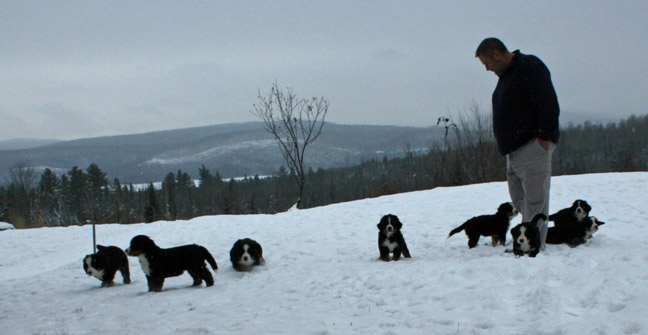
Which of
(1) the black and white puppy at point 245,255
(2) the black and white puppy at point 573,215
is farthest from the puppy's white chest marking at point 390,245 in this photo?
(2) the black and white puppy at point 573,215

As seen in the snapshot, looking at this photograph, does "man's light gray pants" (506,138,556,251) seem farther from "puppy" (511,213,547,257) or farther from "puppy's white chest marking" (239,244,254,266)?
"puppy's white chest marking" (239,244,254,266)

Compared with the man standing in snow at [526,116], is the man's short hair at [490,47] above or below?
above

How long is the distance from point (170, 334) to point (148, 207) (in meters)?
78.5

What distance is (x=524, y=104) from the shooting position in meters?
6.26

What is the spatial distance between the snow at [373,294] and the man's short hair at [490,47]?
282 cm

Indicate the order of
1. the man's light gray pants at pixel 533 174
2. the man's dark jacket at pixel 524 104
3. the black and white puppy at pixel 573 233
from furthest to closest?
the black and white puppy at pixel 573 233 < the man's light gray pants at pixel 533 174 < the man's dark jacket at pixel 524 104

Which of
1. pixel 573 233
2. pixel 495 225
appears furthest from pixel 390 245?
pixel 573 233

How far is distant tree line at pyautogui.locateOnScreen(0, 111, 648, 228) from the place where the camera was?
1616 inches

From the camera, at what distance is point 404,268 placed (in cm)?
662

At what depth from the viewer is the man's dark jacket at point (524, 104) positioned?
19.8ft

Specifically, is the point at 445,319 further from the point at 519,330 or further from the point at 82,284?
the point at 82,284

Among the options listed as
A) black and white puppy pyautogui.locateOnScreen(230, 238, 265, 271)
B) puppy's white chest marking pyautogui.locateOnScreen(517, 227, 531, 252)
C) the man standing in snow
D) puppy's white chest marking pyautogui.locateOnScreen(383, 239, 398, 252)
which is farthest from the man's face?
black and white puppy pyautogui.locateOnScreen(230, 238, 265, 271)

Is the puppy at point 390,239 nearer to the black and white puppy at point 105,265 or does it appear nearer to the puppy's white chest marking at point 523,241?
the puppy's white chest marking at point 523,241

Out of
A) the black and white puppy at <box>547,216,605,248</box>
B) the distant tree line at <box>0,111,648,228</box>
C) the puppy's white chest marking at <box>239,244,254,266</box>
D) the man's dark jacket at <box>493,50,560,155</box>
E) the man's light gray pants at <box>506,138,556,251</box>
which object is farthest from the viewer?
the distant tree line at <box>0,111,648,228</box>
